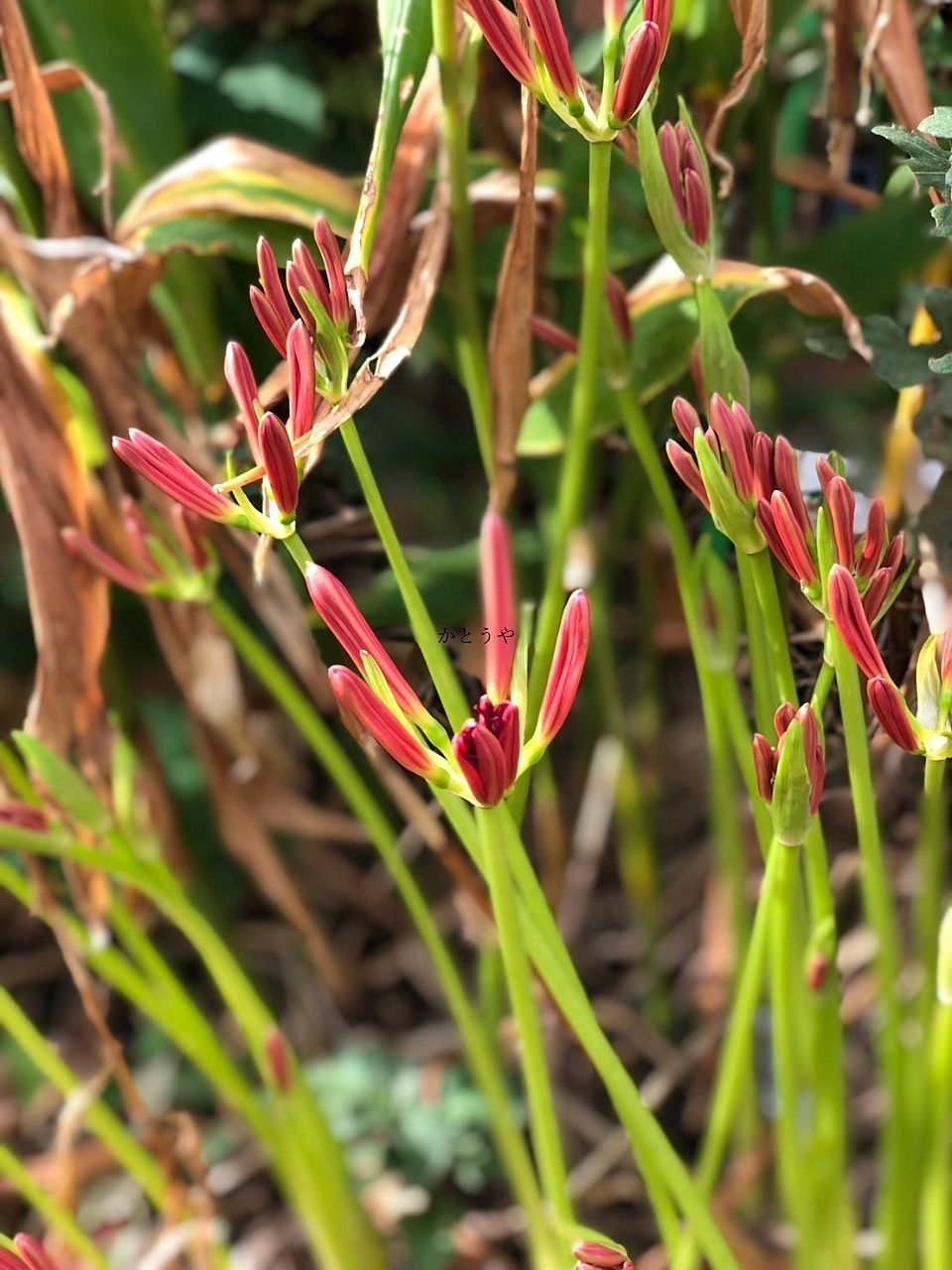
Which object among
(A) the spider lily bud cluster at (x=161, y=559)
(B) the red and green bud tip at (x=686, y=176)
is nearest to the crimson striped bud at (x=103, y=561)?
(A) the spider lily bud cluster at (x=161, y=559)

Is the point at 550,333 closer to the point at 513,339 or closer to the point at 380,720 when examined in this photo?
the point at 513,339

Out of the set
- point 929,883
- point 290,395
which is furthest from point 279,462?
point 929,883

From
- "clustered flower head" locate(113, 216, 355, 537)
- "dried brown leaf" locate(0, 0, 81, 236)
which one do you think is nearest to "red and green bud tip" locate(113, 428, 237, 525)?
"clustered flower head" locate(113, 216, 355, 537)

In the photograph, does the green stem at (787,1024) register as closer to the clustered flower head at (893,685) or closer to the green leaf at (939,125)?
the clustered flower head at (893,685)

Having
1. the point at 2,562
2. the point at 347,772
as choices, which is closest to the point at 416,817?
the point at 347,772

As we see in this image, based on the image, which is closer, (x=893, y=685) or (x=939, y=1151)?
(x=893, y=685)
